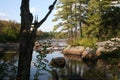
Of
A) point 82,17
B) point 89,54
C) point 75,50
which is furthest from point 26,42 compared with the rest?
point 82,17

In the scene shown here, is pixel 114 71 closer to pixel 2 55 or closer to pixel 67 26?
pixel 2 55

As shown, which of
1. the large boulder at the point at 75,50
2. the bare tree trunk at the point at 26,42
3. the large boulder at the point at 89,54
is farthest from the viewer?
the large boulder at the point at 75,50

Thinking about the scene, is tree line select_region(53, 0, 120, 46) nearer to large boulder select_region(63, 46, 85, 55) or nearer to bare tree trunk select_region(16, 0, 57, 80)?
large boulder select_region(63, 46, 85, 55)

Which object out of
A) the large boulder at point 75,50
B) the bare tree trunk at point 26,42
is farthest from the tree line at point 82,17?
the bare tree trunk at point 26,42

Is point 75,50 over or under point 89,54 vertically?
over

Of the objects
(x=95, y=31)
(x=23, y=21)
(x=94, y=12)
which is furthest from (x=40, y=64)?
(x=94, y=12)

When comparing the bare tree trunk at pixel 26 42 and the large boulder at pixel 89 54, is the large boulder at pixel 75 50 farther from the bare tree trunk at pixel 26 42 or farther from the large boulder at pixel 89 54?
the bare tree trunk at pixel 26 42

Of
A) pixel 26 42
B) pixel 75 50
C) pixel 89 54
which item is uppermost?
pixel 26 42

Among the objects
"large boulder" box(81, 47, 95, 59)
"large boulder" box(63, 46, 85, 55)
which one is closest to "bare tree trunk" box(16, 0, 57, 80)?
"large boulder" box(81, 47, 95, 59)

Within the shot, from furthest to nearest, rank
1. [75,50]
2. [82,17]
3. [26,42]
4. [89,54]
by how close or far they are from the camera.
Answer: [82,17], [75,50], [89,54], [26,42]

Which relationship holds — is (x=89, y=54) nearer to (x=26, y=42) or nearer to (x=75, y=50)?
(x=75, y=50)

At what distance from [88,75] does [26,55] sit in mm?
1980

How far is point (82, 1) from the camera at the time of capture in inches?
1903

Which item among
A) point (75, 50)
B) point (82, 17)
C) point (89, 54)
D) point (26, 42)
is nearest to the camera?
point (26, 42)
